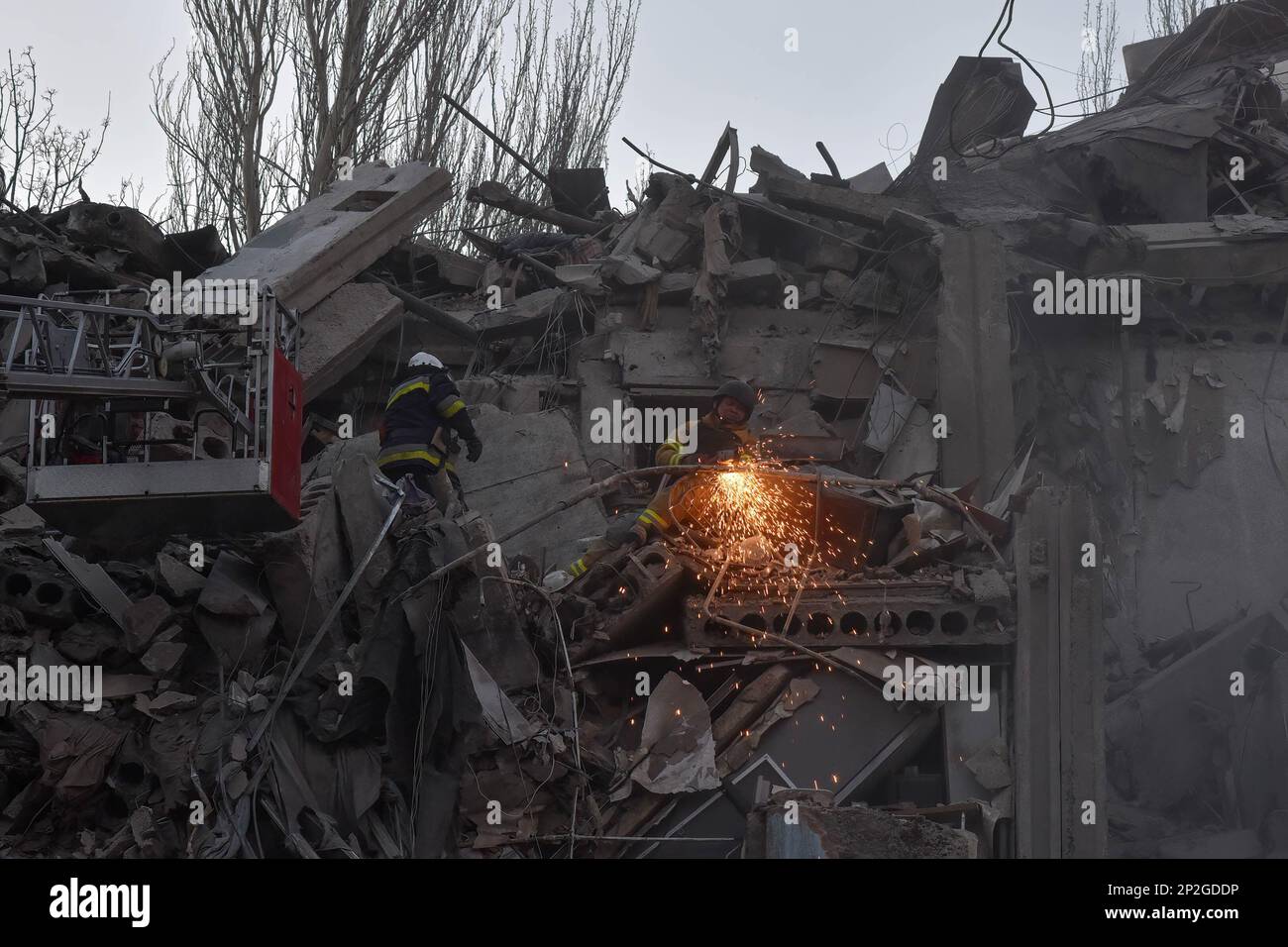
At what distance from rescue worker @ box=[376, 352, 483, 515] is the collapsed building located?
0.60m

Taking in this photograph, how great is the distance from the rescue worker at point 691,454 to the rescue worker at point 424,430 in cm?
108

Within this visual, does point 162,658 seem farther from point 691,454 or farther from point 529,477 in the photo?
point 691,454

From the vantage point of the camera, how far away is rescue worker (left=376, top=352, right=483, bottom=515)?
861 centimetres

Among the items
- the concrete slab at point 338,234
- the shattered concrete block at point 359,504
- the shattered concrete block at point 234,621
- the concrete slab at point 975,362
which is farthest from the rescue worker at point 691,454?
the concrete slab at point 338,234

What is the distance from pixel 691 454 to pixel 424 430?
1.68 metres

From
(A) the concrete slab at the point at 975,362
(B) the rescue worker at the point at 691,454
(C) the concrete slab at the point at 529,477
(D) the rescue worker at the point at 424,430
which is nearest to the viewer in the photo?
(B) the rescue worker at the point at 691,454

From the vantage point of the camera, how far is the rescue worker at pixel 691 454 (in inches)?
321

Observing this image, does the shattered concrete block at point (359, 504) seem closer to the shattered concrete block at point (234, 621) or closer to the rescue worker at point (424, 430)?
the shattered concrete block at point (234, 621)

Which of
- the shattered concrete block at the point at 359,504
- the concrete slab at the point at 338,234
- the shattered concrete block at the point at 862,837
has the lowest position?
the shattered concrete block at the point at 862,837

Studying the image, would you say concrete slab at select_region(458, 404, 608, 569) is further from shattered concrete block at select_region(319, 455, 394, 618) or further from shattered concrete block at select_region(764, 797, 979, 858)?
→ shattered concrete block at select_region(764, 797, 979, 858)

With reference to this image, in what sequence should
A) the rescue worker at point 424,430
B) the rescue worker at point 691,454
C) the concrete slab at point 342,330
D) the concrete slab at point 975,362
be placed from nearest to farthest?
the rescue worker at point 691,454
the rescue worker at point 424,430
the concrete slab at point 975,362
the concrete slab at point 342,330

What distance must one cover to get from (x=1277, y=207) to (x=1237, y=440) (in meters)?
2.65
